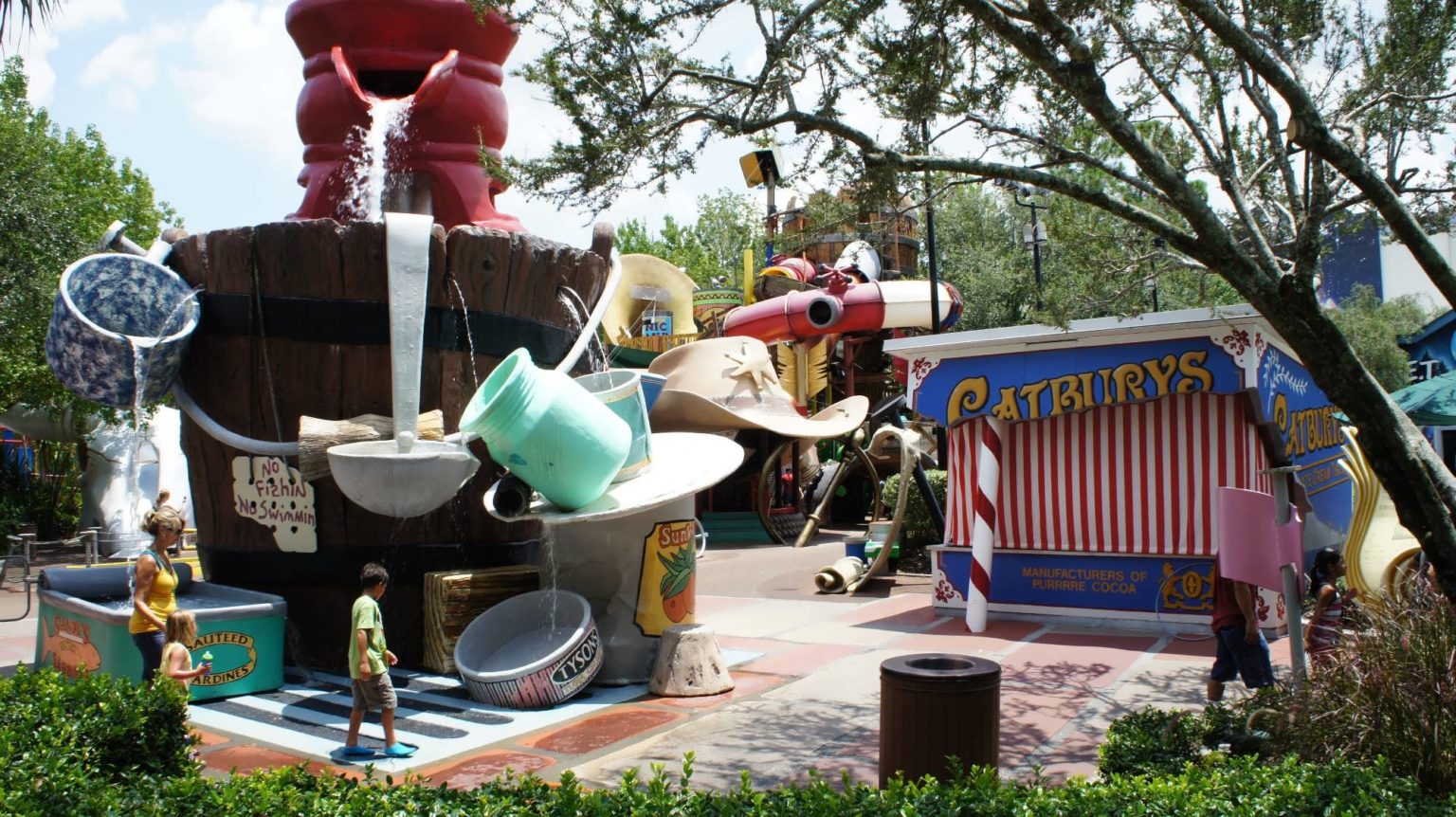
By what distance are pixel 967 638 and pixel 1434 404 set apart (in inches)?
353

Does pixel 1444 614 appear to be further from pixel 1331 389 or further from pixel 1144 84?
pixel 1144 84

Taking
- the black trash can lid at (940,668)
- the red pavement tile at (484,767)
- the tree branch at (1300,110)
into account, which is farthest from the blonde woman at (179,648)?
the tree branch at (1300,110)

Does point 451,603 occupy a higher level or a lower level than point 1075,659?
higher

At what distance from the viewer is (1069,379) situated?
1030cm

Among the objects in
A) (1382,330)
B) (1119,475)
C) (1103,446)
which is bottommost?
(1119,475)

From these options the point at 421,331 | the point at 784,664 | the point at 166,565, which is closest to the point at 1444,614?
the point at 784,664

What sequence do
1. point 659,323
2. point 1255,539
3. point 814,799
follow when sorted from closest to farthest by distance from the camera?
point 814,799 → point 1255,539 → point 659,323

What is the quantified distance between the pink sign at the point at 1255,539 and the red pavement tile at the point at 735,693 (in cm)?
360

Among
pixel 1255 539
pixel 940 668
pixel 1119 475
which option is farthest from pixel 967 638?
pixel 940 668

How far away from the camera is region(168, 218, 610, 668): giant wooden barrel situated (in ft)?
25.9

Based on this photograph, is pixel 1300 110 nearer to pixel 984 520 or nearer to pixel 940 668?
pixel 940 668

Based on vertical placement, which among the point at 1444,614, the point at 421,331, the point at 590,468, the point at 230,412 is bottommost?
the point at 1444,614

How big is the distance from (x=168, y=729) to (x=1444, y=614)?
5.52m

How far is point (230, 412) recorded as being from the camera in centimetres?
816
